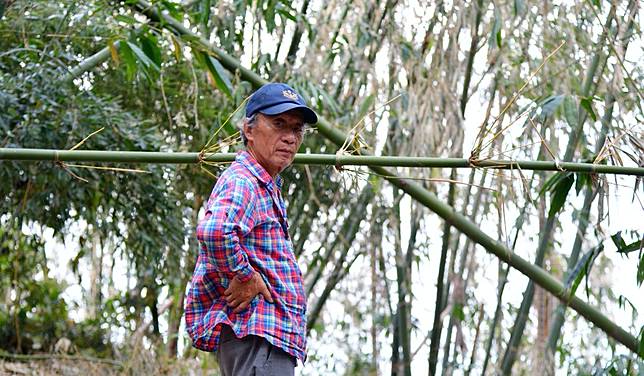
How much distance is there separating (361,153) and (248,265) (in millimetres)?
1110

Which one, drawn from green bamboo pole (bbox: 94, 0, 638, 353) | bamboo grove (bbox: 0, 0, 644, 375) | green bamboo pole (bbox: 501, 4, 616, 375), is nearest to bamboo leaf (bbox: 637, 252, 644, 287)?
bamboo grove (bbox: 0, 0, 644, 375)

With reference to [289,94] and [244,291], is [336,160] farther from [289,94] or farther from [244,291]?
[244,291]

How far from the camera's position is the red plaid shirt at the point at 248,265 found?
2.19 m

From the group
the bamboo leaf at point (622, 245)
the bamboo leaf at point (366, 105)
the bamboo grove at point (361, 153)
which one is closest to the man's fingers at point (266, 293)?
the bamboo grove at point (361, 153)

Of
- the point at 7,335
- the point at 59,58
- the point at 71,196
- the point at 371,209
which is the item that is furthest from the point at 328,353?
the point at 59,58

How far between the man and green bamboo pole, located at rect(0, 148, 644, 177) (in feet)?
→ 0.49

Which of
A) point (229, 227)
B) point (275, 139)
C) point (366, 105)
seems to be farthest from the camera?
point (366, 105)

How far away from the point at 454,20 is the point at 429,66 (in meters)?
0.25

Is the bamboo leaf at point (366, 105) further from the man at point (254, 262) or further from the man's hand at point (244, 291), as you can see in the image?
the man's hand at point (244, 291)

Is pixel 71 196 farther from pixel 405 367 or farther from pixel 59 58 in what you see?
pixel 405 367

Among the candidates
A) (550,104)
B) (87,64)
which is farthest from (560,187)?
(87,64)

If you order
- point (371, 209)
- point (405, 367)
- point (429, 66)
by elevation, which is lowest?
point (405, 367)

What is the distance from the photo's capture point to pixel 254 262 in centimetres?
228

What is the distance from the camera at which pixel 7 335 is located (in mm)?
5953
